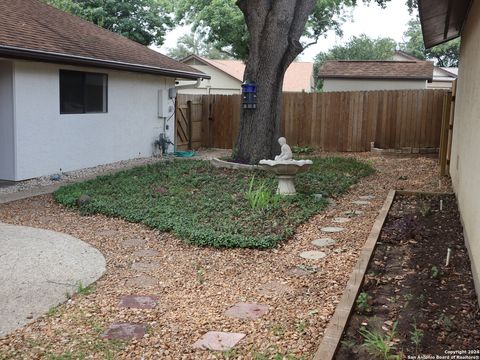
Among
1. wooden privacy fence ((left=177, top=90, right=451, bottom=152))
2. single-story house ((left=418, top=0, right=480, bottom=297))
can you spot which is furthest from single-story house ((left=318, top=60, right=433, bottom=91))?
single-story house ((left=418, top=0, right=480, bottom=297))

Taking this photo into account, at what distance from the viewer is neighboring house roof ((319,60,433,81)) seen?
21609 mm

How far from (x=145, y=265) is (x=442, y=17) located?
20.1 ft

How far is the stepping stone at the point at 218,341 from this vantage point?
3.56 meters

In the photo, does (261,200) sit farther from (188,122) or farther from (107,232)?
(188,122)

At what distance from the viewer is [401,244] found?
19.2 feet

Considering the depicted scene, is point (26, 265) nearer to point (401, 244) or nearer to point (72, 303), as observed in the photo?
point (72, 303)

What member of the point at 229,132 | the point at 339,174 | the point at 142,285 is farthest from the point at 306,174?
the point at 229,132

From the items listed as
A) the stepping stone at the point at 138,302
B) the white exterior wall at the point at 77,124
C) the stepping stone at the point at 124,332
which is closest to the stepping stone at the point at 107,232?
the stepping stone at the point at 138,302

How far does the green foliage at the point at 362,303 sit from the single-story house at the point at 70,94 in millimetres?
7366

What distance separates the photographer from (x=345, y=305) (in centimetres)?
399

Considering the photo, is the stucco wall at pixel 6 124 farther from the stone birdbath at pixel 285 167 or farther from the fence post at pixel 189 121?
the fence post at pixel 189 121

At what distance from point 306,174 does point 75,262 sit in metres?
5.93

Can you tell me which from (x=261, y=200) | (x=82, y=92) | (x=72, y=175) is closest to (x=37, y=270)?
(x=261, y=200)

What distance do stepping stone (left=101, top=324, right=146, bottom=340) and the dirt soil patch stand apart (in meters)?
1.43
